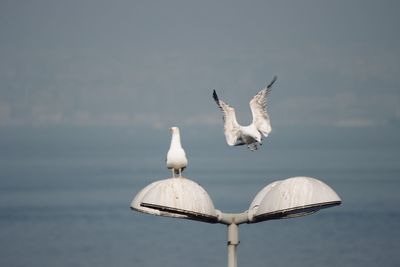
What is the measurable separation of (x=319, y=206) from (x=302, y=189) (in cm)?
35

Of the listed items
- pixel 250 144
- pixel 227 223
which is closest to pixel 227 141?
pixel 250 144

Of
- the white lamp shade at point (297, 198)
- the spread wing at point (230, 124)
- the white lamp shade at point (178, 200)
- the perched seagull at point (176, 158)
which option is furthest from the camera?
the spread wing at point (230, 124)

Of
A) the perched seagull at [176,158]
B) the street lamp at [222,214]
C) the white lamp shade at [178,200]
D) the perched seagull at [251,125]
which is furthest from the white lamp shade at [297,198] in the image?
the perched seagull at [251,125]

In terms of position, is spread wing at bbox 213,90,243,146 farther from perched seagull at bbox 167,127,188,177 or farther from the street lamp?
the street lamp

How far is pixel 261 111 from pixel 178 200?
26.2 ft

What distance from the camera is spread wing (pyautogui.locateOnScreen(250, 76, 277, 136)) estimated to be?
2503 centimetres

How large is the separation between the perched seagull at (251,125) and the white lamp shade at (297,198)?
5797 millimetres

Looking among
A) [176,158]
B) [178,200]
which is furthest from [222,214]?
[176,158]

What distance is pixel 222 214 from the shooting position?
18.5m

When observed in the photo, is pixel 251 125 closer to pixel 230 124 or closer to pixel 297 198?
pixel 230 124

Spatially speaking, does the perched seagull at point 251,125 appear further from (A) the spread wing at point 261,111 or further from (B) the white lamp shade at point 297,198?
(B) the white lamp shade at point 297,198

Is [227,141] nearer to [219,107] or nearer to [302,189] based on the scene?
[219,107]

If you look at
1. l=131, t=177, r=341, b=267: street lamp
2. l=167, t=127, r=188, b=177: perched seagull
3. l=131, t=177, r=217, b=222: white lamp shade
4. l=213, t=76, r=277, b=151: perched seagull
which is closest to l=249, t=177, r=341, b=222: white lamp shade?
l=131, t=177, r=341, b=267: street lamp

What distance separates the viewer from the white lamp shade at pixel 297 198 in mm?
17547
